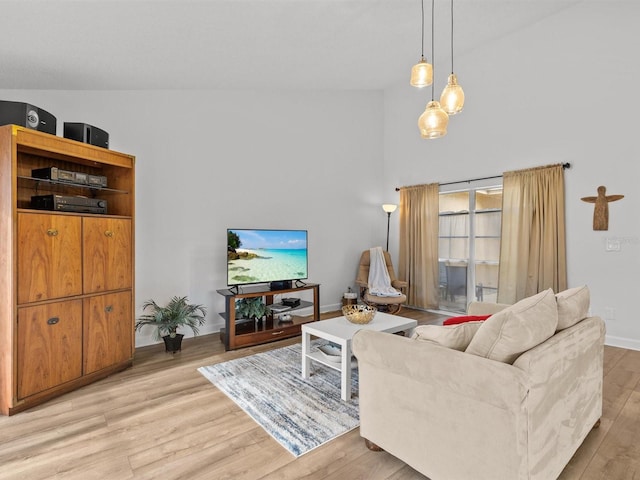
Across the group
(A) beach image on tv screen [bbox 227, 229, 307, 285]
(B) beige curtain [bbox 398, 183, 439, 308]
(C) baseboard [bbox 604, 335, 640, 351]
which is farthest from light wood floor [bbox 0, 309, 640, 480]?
(B) beige curtain [bbox 398, 183, 439, 308]

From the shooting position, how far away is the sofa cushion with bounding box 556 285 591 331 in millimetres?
1711

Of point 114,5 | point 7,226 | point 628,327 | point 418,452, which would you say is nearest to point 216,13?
point 114,5

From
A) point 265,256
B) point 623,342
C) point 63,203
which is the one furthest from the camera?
point 265,256

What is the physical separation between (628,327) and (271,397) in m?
3.66

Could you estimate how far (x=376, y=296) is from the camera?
4699 millimetres

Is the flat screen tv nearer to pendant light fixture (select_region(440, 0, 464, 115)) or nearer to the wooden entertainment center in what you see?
the wooden entertainment center

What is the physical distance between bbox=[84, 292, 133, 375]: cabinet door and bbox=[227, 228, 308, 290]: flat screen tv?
1006 mm

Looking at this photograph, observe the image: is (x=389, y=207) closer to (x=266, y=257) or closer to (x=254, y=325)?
(x=266, y=257)

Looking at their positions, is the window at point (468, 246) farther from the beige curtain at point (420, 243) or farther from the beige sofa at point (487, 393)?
the beige sofa at point (487, 393)

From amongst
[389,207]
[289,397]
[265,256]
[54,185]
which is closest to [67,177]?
[54,185]

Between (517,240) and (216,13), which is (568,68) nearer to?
(517,240)

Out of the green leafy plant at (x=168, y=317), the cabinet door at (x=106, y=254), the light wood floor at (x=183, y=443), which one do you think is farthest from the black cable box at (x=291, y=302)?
the cabinet door at (x=106, y=254)

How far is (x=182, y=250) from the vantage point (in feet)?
12.5

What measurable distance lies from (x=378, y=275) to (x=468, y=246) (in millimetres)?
1324
